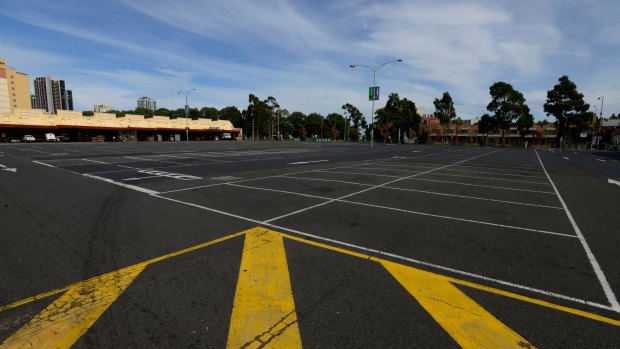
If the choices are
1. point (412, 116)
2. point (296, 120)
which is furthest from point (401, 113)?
point (296, 120)

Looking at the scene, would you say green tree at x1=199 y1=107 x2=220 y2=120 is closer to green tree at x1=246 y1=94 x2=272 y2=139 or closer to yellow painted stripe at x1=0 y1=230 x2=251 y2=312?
green tree at x1=246 y1=94 x2=272 y2=139

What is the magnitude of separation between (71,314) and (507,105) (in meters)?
91.9

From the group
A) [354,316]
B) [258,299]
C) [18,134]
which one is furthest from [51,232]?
[18,134]

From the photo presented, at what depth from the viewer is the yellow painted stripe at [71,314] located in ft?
9.19

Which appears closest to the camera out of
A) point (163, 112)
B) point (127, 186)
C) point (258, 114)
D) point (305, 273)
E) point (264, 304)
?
point (264, 304)

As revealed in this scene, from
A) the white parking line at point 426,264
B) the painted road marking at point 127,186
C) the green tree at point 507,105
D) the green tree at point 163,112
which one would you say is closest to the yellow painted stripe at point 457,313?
the white parking line at point 426,264

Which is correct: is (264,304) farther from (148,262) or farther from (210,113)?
(210,113)

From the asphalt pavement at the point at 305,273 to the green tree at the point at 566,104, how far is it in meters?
85.4

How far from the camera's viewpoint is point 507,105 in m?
78.2

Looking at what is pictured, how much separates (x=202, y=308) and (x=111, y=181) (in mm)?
10848

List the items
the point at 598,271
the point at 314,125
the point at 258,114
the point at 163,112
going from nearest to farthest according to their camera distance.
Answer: the point at 598,271, the point at 258,114, the point at 163,112, the point at 314,125

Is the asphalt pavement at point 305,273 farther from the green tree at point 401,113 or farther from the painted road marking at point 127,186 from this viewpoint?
the green tree at point 401,113

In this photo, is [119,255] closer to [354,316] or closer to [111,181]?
[354,316]

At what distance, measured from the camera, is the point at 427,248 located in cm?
526
